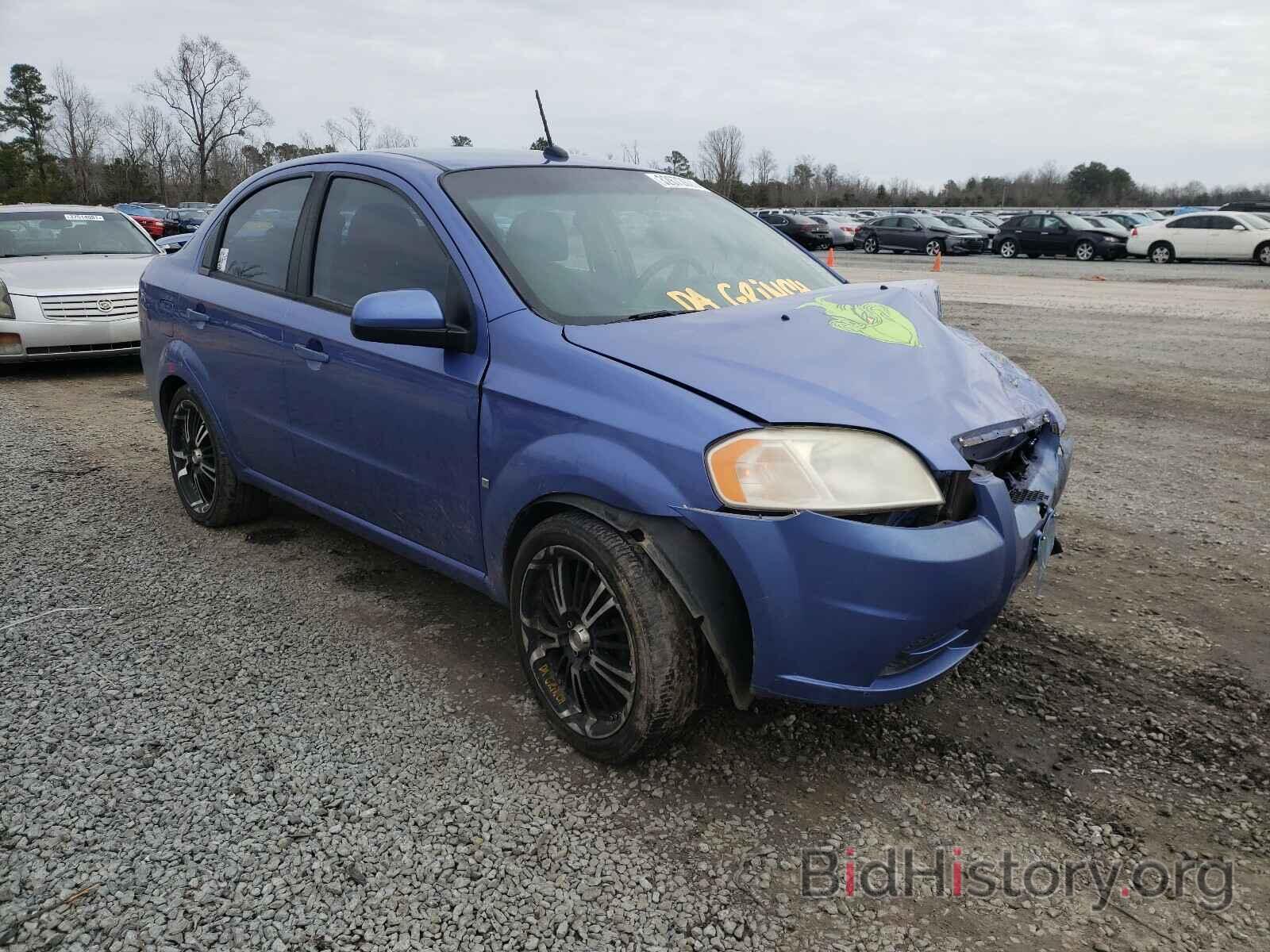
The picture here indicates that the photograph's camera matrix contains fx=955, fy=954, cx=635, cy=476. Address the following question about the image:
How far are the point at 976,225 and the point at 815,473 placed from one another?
34667 millimetres

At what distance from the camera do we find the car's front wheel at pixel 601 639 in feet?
8.03

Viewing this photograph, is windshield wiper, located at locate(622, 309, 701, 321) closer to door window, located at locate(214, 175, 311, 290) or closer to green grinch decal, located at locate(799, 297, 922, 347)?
green grinch decal, located at locate(799, 297, 922, 347)

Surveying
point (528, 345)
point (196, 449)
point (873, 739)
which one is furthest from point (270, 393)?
point (873, 739)

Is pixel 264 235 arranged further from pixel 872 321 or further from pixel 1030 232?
pixel 1030 232

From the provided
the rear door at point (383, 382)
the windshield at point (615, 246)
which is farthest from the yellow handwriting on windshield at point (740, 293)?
the rear door at point (383, 382)

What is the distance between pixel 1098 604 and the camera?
3678 millimetres

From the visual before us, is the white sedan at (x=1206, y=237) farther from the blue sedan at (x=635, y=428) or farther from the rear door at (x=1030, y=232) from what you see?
the blue sedan at (x=635, y=428)

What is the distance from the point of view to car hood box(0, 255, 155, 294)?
830 cm

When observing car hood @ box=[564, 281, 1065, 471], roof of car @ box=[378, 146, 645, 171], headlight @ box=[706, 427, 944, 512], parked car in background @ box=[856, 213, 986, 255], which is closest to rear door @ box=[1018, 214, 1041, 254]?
parked car in background @ box=[856, 213, 986, 255]

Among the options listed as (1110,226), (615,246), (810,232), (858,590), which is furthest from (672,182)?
(810,232)

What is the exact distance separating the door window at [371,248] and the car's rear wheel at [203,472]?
3.93ft

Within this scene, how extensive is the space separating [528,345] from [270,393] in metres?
1.58

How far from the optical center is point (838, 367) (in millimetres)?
2641

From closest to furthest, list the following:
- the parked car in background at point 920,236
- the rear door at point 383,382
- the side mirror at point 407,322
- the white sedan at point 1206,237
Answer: the side mirror at point 407,322, the rear door at point 383,382, the white sedan at point 1206,237, the parked car in background at point 920,236
